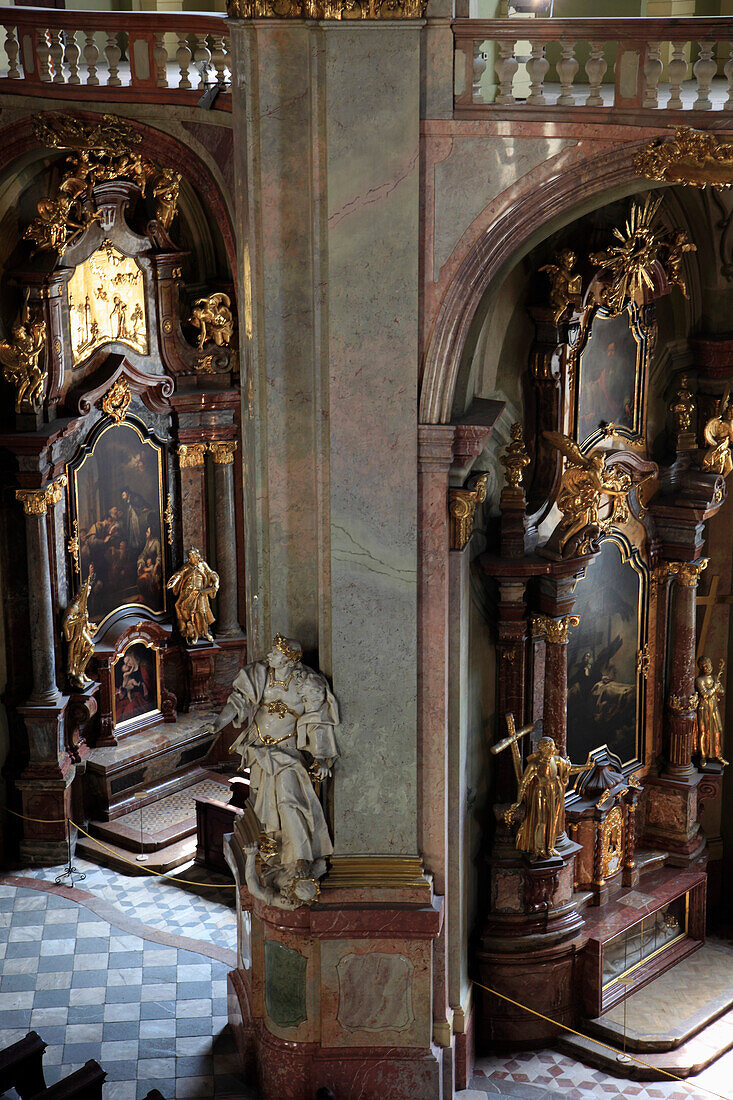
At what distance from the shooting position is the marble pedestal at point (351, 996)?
9.64m

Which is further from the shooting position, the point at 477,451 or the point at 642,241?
the point at 642,241

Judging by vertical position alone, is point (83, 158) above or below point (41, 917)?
above

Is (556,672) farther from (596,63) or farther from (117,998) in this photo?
(596,63)

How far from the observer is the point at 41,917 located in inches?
492

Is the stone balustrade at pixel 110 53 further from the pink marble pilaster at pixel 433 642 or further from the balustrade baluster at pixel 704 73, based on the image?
the balustrade baluster at pixel 704 73

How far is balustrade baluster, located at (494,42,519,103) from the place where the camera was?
879cm

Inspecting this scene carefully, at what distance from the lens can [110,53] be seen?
11.6 metres

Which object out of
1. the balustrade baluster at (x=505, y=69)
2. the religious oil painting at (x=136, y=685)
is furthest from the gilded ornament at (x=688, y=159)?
the religious oil painting at (x=136, y=685)

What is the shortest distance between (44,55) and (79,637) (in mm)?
4882

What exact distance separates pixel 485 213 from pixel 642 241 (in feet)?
7.52

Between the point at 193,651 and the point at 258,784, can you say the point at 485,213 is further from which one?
the point at 193,651

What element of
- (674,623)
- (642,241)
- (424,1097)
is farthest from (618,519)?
(424,1097)

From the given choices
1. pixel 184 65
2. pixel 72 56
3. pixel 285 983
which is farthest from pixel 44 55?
pixel 285 983

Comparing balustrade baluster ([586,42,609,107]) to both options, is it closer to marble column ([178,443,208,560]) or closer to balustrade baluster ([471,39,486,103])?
balustrade baluster ([471,39,486,103])
